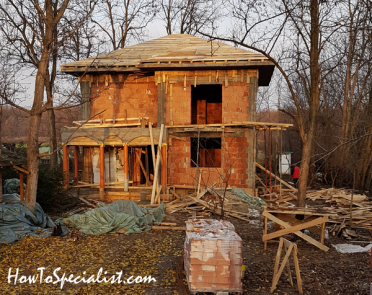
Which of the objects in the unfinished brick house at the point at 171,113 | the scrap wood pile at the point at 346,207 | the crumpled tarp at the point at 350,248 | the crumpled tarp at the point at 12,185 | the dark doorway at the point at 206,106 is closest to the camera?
the crumpled tarp at the point at 350,248

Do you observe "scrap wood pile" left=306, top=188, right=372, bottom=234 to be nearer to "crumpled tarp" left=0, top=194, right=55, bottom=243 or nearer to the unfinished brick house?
the unfinished brick house

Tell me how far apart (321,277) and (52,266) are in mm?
6184

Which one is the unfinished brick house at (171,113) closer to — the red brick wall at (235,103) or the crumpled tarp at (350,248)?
the red brick wall at (235,103)

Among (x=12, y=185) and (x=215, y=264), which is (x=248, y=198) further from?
(x=12, y=185)

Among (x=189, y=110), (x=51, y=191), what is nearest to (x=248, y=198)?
(x=189, y=110)

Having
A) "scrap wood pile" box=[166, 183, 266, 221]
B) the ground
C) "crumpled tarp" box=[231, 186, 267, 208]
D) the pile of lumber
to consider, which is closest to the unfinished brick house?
"crumpled tarp" box=[231, 186, 267, 208]

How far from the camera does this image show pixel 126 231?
11336 mm

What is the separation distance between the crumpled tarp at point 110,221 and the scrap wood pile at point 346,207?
6.18 meters

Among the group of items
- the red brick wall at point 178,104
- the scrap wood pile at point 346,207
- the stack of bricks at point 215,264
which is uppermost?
the red brick wall at point 178,104

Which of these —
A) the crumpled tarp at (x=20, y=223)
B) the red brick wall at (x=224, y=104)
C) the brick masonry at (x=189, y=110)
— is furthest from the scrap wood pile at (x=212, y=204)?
the crumpled tarp at (x=20, y=223)

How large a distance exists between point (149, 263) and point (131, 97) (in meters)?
12.1

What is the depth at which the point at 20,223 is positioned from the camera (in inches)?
414

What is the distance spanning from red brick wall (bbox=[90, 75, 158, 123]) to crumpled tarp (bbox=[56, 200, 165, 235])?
753 cm

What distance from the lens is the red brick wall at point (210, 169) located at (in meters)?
17.9
